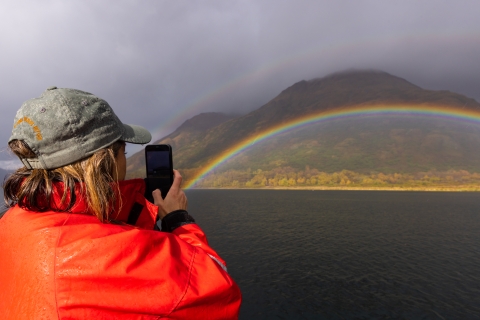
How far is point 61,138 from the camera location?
1653 millimetres

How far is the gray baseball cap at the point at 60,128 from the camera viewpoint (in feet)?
5.41

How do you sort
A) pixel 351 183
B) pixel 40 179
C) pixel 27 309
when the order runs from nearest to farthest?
1. pixel 27 309
2. pixel 40 179
3. pixel 351 183

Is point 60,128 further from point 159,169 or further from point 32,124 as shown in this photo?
point 159,169

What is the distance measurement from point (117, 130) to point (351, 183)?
668 feet

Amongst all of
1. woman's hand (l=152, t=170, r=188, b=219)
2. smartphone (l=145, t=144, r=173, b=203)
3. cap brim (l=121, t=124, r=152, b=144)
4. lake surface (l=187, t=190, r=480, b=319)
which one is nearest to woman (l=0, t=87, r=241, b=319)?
cap brim (l=121, t=124, r=152, b=144)

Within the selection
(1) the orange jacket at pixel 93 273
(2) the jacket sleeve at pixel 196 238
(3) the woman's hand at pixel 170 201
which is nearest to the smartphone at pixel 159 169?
(3) the woman's hand at pixel 170 201

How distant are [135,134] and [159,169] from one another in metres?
0.75

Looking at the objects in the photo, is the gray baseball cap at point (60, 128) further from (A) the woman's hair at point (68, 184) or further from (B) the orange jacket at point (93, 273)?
(B) the orange jacket at point (93, 273)

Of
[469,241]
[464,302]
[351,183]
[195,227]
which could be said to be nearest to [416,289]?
[464,302]

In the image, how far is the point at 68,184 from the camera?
1670mm

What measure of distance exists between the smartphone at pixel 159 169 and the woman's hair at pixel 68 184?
2.61ft

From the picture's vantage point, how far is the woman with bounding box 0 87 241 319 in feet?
4.48

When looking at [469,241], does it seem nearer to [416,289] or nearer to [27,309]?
[416,289]

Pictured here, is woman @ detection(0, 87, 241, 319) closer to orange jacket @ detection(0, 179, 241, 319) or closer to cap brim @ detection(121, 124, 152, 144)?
orange jacket @ detection(0, 179, 241, 319)
